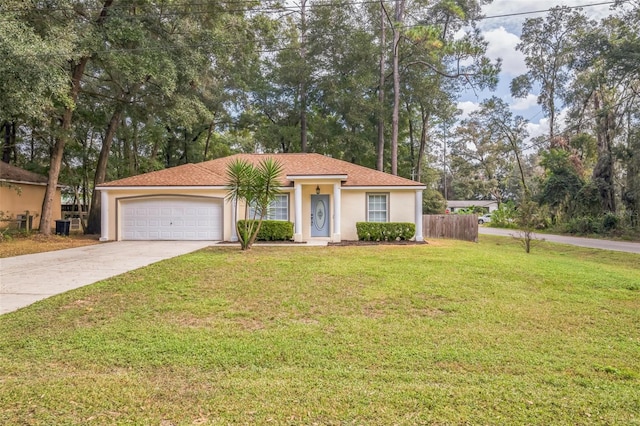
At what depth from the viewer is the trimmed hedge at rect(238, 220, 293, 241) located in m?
13.7

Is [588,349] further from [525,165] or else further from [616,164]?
[525,165]

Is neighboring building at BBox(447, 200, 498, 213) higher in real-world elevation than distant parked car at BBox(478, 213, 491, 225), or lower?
higher

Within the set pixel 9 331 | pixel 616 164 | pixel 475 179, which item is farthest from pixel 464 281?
pixel 475 179

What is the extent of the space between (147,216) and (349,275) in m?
10.9

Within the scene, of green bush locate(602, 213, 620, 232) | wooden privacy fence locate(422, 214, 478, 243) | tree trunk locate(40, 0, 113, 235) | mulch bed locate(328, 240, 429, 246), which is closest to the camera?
mulch bed locate(328, 240, 429, 246)

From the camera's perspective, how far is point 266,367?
3500 millimetres

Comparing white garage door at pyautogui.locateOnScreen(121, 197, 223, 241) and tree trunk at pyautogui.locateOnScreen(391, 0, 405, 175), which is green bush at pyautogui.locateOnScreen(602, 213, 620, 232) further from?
white garage door at pyautogui.locateOnScreen(121, 197, 223, 241)

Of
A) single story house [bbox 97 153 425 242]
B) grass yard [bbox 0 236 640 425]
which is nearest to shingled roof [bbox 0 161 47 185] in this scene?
single story house [bbox 97 153 425 242]

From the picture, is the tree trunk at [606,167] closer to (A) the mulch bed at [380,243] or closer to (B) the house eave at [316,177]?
(A) the mulch bed at [380,243]

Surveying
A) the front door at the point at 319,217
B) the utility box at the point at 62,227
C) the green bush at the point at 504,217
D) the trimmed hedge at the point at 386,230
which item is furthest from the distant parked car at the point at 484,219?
the utility box at the point at 62,227

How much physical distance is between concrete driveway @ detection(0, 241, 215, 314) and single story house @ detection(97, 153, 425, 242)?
2.66 meters

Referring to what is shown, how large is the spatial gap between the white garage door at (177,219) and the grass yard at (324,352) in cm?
745

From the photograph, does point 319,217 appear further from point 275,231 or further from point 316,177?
point 275,231

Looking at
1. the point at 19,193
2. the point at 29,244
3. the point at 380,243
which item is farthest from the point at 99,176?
the point at 380,243
